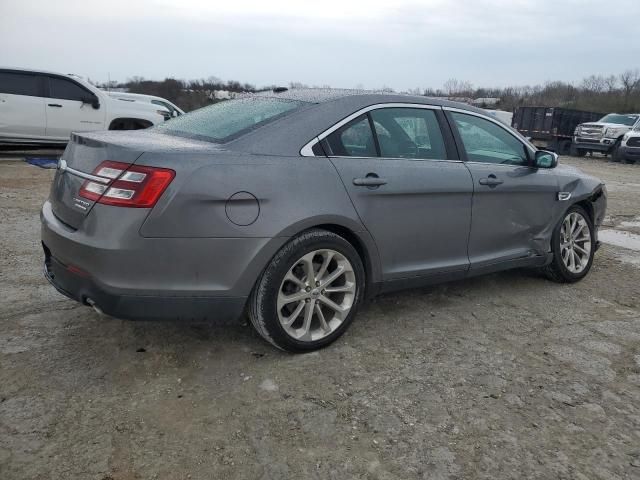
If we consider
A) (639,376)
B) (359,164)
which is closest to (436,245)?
(359,164)

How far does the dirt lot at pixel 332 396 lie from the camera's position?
7.60ft

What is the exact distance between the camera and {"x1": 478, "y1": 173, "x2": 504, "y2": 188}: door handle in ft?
13.0

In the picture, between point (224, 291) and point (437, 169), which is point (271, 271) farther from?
point (437, 169)

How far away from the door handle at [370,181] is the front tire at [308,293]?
1.10 ft

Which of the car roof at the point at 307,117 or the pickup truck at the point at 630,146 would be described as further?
the pickup truck at the point at 630,146

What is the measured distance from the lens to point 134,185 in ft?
8.87

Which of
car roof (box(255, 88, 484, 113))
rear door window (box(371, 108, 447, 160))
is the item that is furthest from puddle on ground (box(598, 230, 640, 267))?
rear door window (box(371, 108, 447, 160))

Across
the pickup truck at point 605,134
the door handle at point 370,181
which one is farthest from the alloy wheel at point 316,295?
the pickup truck at point 605,134

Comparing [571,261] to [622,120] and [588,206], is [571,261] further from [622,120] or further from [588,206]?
[622,120]

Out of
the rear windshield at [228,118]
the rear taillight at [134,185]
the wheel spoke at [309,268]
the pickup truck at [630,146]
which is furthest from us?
the pickup truck at [630,146]

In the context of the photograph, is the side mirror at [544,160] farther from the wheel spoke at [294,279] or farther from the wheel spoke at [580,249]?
the wheel spoke at [294,279]

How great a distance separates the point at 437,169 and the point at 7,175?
26.4 ft

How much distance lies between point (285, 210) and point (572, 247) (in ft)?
9.85

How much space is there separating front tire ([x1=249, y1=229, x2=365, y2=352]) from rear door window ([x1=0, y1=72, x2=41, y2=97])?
973cm
